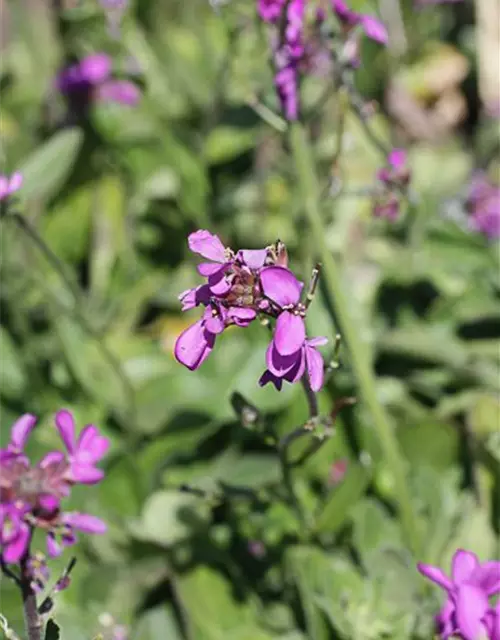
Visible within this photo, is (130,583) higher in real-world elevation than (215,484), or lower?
lower

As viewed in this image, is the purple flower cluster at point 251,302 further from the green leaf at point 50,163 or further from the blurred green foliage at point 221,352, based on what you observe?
the green leaf at point 50,163

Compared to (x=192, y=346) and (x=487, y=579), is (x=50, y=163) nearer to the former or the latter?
(x=192, y=346)

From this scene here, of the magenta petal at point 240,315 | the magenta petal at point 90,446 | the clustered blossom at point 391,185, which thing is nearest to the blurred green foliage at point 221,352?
the clustered blossom at point 391,185

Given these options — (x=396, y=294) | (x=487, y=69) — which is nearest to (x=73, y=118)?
(x=396, y=294)

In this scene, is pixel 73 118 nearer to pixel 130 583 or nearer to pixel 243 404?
pixel 130 583

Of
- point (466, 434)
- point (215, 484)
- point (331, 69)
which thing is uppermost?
point (331, 69)
